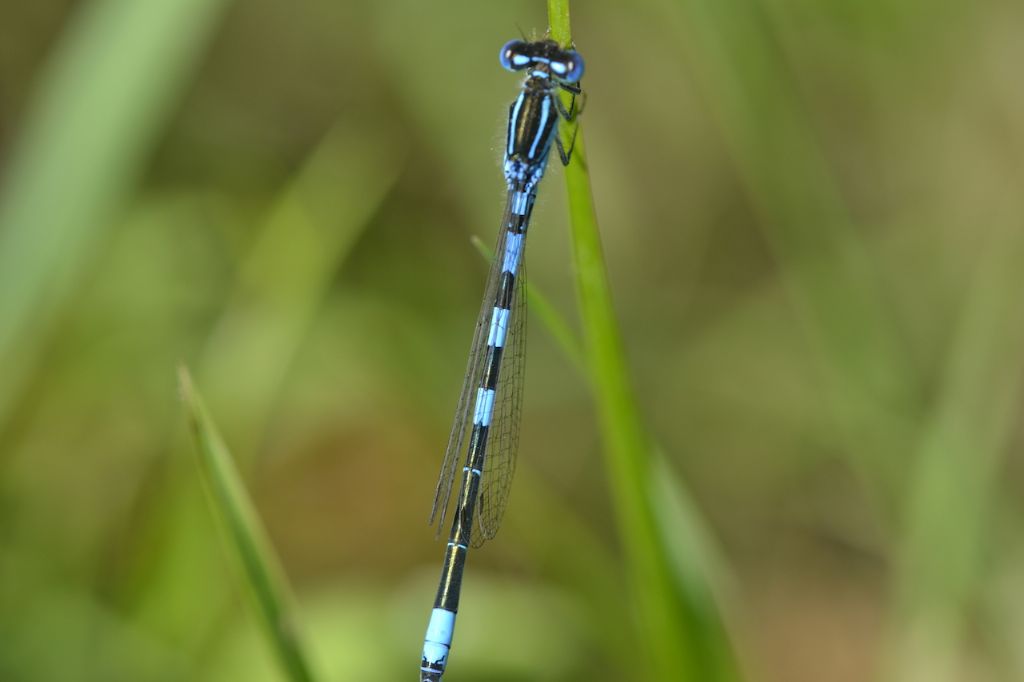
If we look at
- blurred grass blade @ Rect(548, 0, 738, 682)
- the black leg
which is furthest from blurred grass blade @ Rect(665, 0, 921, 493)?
blurred grass blade @ Rect(548, 0, 738, 682)

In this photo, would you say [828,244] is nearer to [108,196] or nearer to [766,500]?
[766,500]

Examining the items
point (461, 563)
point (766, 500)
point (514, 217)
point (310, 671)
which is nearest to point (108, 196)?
point (514, 217)

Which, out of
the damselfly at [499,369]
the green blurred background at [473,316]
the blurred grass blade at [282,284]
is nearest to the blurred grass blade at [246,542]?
the green blurred background at [473,316]

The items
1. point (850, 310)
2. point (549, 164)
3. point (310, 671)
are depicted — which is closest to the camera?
point (310, 671)

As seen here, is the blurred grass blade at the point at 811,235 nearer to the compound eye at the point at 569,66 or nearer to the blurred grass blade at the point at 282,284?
the compound eye at the point at 569,66

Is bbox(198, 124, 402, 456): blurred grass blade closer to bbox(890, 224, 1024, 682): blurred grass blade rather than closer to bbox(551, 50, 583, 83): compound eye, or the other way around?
bbox(551, 50, 583, 83): compound eye

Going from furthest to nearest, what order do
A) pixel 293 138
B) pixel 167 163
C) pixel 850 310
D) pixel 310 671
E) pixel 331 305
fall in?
pixel 293 138 < pixel 167 163 < pixel 331 305 < pixel 850 310 < pixel 310 671

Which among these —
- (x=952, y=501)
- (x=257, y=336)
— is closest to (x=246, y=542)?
(x=257, y=336)
